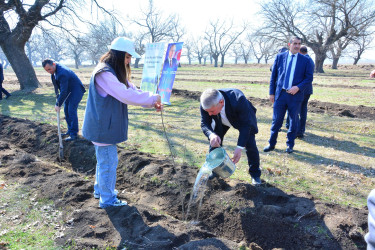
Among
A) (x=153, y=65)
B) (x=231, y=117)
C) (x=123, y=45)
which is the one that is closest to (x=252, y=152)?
(x=231, y=117)

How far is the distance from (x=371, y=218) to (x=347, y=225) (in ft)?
7.83

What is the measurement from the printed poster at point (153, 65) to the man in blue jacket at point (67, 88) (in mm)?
4671

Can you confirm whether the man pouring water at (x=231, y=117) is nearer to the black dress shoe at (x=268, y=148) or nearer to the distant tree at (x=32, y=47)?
the black dress shoe at (x=268, y=148)

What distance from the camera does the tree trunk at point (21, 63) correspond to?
15875mm

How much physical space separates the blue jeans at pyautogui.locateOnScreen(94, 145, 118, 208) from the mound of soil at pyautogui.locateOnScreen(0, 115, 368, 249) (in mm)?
140

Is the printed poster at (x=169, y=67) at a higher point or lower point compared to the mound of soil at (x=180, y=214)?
higher

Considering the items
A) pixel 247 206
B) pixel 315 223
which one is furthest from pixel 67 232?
pixel 315 223

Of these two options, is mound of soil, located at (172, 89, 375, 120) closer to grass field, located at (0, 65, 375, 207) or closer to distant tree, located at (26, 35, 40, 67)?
grass field, located at (0, 65, 375, 207)

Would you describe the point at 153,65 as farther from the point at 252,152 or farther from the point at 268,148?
the point at 252,152

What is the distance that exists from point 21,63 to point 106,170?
15854 mm

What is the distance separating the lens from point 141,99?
3.14 metres

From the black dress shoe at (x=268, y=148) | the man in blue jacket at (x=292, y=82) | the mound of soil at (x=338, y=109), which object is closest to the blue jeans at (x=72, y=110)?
the black dress shoe at (x=268, y=148)

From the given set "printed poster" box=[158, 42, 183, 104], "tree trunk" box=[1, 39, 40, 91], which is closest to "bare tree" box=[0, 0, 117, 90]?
"tree trunk" box=[1, 39, 40, 91]

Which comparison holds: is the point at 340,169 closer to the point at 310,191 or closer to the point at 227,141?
the point at 310,191
